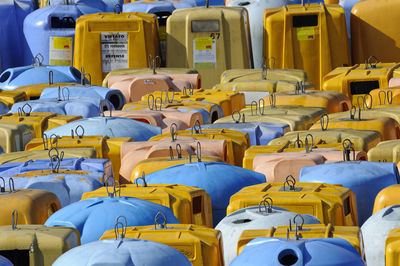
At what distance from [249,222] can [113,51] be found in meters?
8.24

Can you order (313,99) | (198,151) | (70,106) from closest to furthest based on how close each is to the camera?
(198,151), (313,99), (70,106)

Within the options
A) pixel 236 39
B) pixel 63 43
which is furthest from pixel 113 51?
pixel 236 39

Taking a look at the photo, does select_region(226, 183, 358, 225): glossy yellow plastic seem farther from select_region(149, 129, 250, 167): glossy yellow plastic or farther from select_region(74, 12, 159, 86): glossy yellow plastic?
select_region(74, 12, 159, 86): glossy yellow plastic

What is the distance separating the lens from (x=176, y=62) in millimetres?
13586

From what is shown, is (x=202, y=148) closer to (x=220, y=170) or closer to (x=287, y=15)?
(x=220, y=170)

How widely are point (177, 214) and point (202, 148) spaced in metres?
1.80

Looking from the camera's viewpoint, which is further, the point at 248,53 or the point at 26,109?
the point at 248,53

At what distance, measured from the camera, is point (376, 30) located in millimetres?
13297

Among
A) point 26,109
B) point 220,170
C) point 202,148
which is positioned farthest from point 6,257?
point 26,109

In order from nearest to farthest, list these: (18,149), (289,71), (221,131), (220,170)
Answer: (220,170) < (221,131) < (18,149) < (289,71)

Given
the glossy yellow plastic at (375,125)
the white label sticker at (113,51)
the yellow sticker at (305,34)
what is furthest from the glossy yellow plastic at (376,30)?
the glossy yellow plastic at (375,125)

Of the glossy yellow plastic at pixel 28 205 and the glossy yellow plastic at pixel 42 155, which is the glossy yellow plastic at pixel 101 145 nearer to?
the glossy yellow plastic at pixel 42 155

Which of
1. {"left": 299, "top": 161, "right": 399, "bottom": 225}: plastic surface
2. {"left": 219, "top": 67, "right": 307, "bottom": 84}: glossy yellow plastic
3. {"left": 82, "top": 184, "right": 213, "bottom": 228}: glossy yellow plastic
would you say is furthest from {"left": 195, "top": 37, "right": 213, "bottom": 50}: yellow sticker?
{"left": 82, "top": 184, "right": 213, "bottom": 228}: glossy yellow plastic

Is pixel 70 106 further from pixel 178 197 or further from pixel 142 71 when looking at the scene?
pixel 178 197
